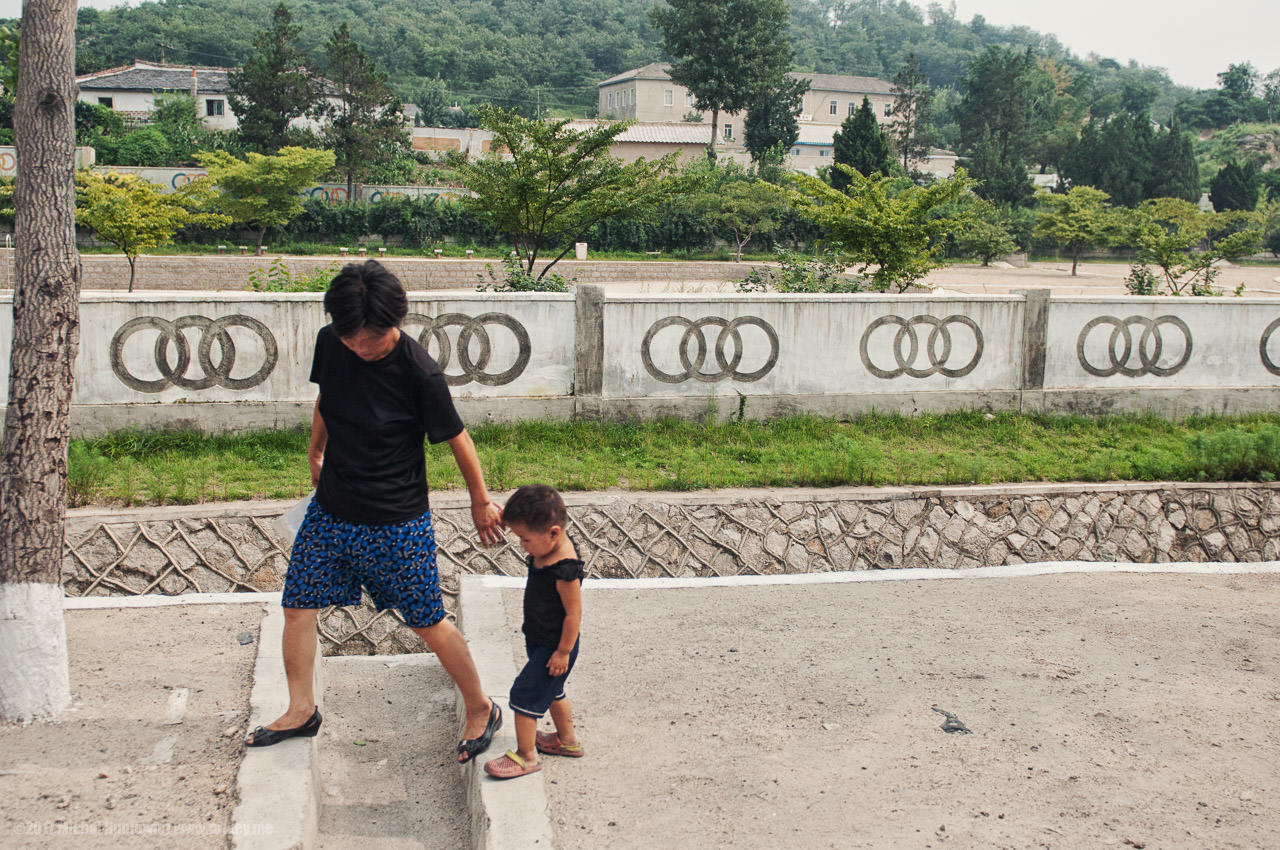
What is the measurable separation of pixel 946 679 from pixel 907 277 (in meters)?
9.79

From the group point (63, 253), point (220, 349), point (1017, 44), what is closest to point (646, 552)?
point (220, 349)

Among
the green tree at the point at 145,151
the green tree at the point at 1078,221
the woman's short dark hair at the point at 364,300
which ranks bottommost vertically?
the woman's short dark hair at the point at 364,300

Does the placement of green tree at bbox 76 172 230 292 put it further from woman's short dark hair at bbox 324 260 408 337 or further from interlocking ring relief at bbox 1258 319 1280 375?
woman's short dark hair at bbox 324 260 408 337

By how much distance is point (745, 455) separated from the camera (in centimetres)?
Answer: 940

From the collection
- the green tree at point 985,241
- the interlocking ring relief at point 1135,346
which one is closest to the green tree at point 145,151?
the green tree at point 985,241

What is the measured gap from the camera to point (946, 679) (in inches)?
197

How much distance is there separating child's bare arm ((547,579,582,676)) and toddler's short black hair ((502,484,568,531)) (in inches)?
8.8

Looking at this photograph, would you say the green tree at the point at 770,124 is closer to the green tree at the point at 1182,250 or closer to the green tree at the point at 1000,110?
the green tree at the point at 1000,110

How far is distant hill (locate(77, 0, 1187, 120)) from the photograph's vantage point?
8431cm

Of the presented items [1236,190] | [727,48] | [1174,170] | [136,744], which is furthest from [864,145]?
[136,744]

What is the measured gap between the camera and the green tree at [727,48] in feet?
179

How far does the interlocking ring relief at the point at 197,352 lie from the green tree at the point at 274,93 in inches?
1325

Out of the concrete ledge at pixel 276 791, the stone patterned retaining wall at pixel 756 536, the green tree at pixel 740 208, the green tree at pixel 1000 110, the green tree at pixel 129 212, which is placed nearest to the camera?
the concrete ledge at pixel 276 791

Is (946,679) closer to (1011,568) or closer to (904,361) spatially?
(1011,568)
